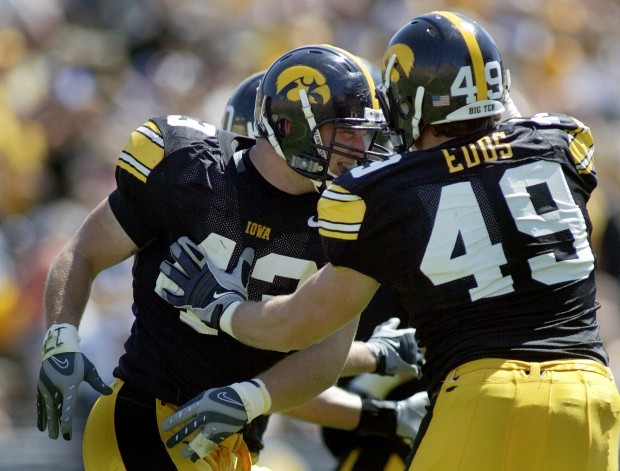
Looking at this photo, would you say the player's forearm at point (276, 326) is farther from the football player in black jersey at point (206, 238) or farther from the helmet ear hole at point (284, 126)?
the helmet ear hole at point (284, 126)

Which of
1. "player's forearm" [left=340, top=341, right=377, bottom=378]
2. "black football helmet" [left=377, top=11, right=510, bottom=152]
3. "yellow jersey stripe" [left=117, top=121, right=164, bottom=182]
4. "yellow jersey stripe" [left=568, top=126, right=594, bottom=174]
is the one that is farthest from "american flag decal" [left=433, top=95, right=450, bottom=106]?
"player's forearm" [left=340, top=341, right=377, bottom=378]

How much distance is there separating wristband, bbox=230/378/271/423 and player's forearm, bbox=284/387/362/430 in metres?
0.97

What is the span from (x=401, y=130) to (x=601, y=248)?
→ 233 inches

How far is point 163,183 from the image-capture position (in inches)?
144

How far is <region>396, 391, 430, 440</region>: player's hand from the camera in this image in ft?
15.1

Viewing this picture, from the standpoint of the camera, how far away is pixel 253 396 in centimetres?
346

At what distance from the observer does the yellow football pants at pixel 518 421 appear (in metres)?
2.99

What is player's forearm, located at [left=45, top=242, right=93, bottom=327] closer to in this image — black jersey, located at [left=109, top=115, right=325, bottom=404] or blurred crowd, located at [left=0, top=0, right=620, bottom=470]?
black jersey, located at [left=109, top=115, right=325, bottom=404]

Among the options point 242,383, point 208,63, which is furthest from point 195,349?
point 208,63

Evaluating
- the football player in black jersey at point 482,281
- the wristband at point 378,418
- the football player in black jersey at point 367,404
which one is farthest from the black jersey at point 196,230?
the wristband at point 378,418

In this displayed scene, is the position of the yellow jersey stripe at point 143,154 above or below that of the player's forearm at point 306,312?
above

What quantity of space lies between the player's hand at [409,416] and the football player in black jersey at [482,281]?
1365 millimetres

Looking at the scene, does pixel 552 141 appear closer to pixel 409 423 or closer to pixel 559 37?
pixel 409 423

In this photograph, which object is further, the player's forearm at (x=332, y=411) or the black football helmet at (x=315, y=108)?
the player's forearm at (x=332, y=411)
